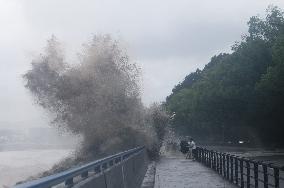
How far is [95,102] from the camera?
4541 centimetres

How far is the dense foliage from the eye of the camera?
68.6 meters

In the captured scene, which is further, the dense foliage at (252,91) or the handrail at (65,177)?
the dense foliage at (252,91)

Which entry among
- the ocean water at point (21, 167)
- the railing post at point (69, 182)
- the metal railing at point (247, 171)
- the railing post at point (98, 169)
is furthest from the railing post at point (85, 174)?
the ocean water at point (21, 167)

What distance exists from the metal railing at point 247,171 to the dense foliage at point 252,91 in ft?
122

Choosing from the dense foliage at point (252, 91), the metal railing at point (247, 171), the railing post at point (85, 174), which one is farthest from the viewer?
the dense foliage at point (252, 91)

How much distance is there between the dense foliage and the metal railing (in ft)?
122

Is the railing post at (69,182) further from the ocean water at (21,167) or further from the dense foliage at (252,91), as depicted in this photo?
the dense foliage at (252,91)

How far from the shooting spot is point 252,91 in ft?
246

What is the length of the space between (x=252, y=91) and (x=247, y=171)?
193ft

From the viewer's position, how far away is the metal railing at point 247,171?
13.4m

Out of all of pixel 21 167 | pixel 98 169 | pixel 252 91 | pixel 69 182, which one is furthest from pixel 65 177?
pixel 252 91

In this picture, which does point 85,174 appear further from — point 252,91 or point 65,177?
point 252,91

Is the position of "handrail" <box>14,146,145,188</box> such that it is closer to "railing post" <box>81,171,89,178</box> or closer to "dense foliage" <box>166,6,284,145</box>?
"railing post" <box>81,171,89,178</box>

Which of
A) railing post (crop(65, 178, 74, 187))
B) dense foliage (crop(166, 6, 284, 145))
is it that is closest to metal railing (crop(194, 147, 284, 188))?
railing post (crop(65, 178, 74, 187))
